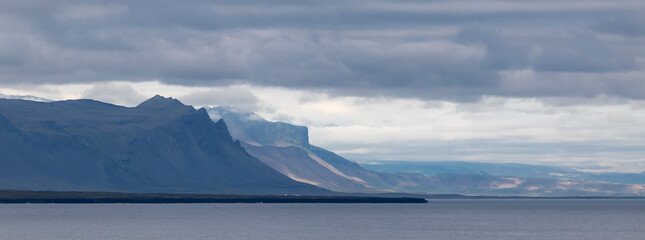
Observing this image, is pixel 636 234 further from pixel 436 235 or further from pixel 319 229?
pixel 319 229

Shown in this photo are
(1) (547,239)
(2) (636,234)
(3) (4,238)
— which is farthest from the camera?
(2) (636,234)

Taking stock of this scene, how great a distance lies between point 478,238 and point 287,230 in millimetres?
36598

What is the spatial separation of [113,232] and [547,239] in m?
71.2

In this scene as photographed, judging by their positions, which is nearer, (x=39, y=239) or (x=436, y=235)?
(x=39, y=239)

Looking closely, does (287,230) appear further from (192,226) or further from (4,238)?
(4,238)

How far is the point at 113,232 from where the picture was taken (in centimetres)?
17375

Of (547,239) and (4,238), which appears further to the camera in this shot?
(547,239)

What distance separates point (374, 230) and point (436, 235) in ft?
58.3

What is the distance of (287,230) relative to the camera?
189250 mm

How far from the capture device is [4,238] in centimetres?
15388

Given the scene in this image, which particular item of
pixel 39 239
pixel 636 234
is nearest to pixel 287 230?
pixel 39 239

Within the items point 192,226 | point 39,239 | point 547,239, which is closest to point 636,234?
point 547,239

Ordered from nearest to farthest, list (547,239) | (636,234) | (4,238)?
(4,238), (547,239), (636,234)

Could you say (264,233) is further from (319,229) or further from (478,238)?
(478,238)
